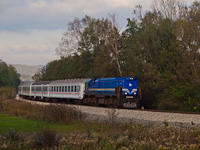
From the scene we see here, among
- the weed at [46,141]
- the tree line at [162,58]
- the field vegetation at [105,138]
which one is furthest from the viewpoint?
the tree line at [162,58]

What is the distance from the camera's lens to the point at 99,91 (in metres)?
34.1

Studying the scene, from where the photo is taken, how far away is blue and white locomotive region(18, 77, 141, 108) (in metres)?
30.7

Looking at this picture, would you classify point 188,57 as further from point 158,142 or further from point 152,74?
point 158,142

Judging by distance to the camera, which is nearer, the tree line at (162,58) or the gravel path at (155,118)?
the gravel path at (155,118)

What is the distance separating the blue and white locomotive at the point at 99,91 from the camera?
3072 centimetres

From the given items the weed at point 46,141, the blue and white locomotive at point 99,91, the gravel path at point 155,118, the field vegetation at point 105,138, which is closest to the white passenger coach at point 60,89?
the blue and white locomotive at point 99,91

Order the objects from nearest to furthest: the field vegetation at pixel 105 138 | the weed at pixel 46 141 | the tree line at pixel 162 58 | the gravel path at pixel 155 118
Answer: the field vegetation at pixel 105 138
the weed at pixel 46 141
the gravel path at pixel 155 118
the tree line at pixel 162 58

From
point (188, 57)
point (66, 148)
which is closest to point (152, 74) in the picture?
point (188, 57)

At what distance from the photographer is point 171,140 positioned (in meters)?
11.6

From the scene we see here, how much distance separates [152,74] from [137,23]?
25.2 m

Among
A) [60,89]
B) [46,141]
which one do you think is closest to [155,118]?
[46,141]

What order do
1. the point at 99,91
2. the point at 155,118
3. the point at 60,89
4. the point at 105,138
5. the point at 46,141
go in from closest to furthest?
the point at 46,141 → the point at 105,138 → the point at 155,118 → the point at 99,91 → the point at 60,89

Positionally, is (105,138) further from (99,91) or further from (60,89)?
(60,89)

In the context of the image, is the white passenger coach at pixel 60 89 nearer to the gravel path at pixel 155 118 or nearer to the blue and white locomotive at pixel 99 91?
the blue and white locomotive at pixel 99 91
